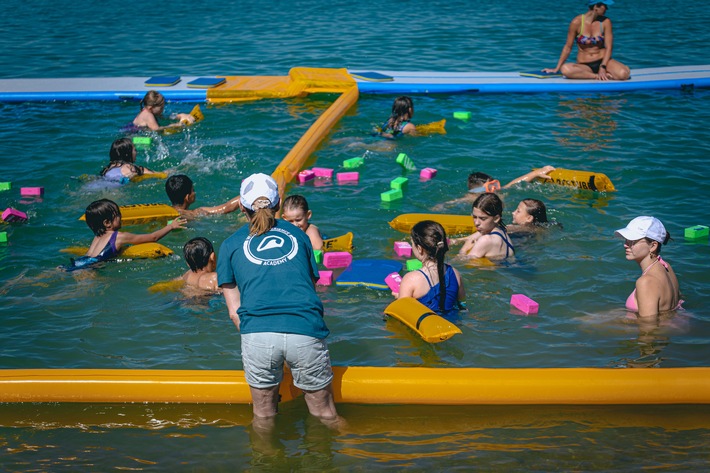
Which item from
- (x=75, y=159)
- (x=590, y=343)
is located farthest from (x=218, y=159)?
(x=590, y=343)

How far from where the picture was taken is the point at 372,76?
555 inches

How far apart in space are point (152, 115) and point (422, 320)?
24.7 ft

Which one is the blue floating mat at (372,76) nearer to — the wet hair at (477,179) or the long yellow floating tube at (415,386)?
the wet hair at (477,179)

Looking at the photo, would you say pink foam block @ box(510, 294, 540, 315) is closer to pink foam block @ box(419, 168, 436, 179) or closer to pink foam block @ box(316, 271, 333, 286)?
pink foam block @ box(316, 271, 333, 286)

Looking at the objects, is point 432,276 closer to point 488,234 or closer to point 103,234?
point 488,234

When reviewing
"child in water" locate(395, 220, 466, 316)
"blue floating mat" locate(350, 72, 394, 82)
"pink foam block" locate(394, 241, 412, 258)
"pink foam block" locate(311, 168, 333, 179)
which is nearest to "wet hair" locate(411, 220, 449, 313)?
"child in water" locate(395, 220, 466, 316)

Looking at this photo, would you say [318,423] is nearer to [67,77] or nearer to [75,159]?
[75,159]

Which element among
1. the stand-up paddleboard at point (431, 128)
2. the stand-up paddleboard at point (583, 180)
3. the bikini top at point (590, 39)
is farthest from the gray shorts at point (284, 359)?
the bikini top at point (590, 39)

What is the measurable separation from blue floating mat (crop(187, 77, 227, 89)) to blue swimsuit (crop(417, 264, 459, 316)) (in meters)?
8.49

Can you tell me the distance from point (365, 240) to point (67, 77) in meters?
9.69

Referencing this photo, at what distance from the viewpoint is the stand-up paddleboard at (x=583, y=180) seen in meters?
9.36

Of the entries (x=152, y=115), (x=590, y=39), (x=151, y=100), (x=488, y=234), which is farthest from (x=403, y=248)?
(x=590, y=39)

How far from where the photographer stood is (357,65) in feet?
54.4

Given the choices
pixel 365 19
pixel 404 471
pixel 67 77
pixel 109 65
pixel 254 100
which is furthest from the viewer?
pixel 365 19
